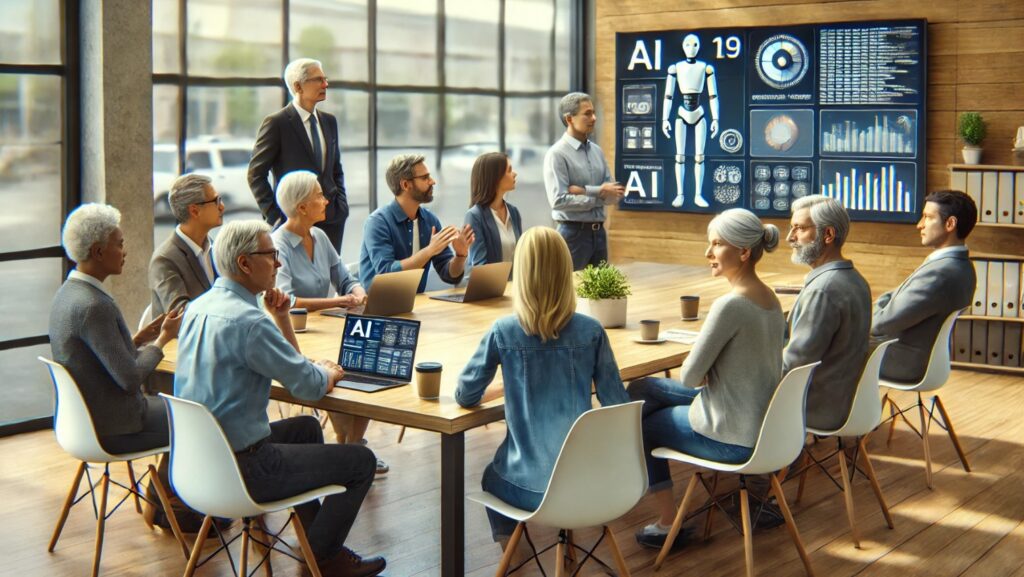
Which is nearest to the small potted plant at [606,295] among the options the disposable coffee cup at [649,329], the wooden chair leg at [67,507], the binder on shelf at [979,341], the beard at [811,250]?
the disposable coffee cup at [649,329]

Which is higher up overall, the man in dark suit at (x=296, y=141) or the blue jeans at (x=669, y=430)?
the man in dark suit at (x=296, y=141)

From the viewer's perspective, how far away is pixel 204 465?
353cm

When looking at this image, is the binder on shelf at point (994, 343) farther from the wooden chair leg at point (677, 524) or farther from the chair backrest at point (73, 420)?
the chair backrest at point (73, 420)

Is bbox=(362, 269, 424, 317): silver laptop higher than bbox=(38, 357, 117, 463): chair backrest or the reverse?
higher

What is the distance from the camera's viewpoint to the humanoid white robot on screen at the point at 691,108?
9.38 metres

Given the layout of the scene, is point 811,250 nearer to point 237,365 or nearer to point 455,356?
point 455,356

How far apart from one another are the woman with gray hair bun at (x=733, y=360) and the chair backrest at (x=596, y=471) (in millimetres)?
554

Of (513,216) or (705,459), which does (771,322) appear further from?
(513,216)

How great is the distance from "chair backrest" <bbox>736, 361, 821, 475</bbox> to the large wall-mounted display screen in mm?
4868

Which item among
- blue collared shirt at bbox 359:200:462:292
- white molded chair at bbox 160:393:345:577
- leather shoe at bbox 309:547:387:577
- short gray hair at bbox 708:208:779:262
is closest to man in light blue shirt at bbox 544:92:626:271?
blue collared shirt at bbox 359:200:462:292

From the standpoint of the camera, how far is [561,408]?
3.61 metres

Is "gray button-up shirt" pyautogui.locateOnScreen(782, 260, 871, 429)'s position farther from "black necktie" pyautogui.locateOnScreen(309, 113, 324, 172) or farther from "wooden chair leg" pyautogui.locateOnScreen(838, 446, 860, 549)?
"black necktie" pyautogui.locateOnScreen(309, 113, 324, 172)

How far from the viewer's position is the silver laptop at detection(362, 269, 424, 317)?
200 inches

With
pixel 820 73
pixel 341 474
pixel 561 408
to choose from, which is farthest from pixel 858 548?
pixel 820 73
